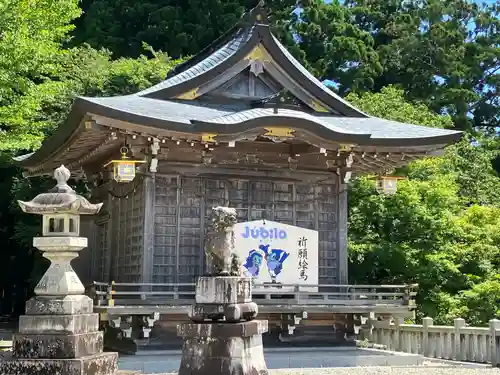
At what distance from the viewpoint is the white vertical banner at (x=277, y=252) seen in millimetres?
14523

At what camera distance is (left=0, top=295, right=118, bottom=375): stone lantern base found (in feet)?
27.8

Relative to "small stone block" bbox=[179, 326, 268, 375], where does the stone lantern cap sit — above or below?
above

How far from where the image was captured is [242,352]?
884 centimetres

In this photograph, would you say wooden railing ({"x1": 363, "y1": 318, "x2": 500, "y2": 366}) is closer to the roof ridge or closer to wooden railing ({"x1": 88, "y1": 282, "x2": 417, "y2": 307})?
wooden railing ({"x1": 88, "y1": 282, "x2": 417, "y2": 307})

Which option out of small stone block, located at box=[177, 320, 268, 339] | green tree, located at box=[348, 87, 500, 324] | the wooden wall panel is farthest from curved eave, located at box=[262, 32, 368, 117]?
small stone block, located at box=[177, 320, 268, 339]

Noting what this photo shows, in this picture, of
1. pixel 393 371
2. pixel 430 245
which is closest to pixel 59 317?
pixel 393 371

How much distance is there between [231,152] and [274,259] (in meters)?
2.49

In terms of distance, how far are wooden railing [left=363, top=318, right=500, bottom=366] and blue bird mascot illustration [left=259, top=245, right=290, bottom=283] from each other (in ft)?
10.5

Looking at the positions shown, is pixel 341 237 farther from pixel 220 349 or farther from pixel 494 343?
pixel 220 349

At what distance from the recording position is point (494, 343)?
14.2 meters

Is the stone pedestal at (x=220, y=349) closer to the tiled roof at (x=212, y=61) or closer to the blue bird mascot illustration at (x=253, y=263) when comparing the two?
the blue bird mascot illustration at (x=253, y=263)

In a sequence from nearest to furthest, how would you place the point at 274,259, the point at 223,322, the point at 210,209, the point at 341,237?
the point at 223,322
the point at 274,259
the point at 210,209
the point at 341,237

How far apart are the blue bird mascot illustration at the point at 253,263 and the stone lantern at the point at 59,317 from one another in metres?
5.51

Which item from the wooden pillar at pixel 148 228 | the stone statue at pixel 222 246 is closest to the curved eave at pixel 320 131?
the wooden pillar at pixel 148 228
